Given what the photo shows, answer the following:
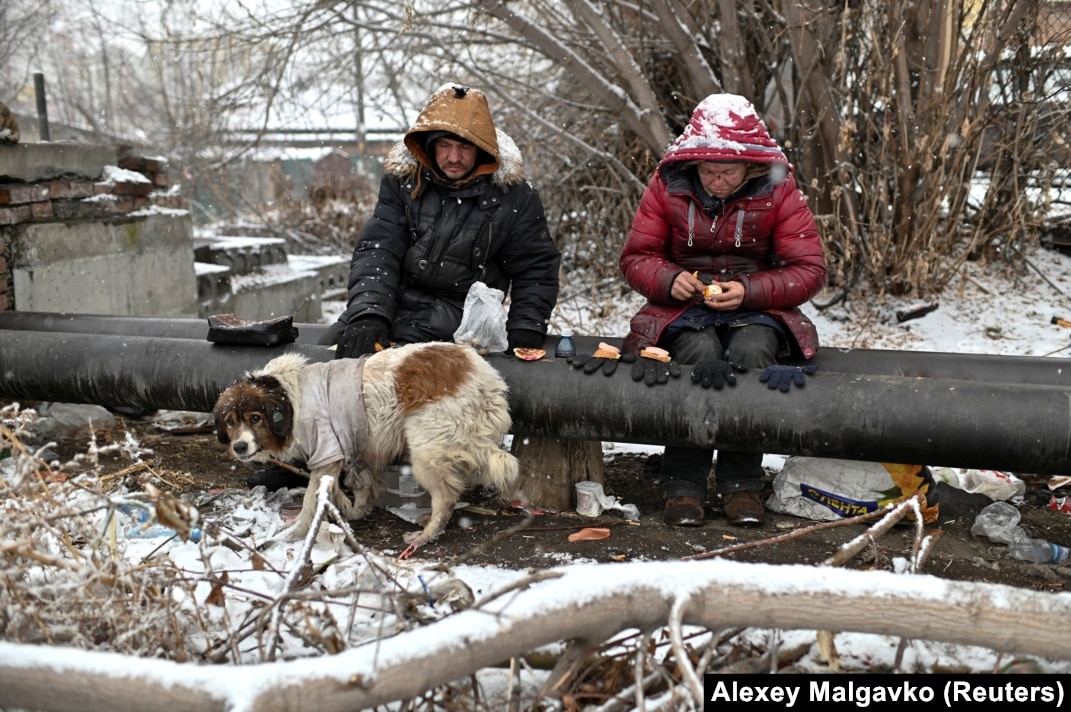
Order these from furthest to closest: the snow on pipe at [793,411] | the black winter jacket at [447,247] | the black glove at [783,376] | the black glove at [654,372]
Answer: the black winter jacket at [447,247] < the black glove at [654,372] < the black glove at [783,376] < the snow on pipe at [793,411]

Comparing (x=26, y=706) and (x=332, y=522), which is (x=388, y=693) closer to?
(x=26, y=706)

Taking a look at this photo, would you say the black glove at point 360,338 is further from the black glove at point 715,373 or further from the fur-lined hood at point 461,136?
the black glove at point 715,373

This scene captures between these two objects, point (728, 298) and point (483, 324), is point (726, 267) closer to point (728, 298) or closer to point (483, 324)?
point (728, 298)

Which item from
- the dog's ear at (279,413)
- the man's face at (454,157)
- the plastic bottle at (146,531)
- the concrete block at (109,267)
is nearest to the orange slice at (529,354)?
the man's face at (454,157)

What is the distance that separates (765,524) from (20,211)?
485cm

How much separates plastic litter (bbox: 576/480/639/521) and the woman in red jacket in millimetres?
205

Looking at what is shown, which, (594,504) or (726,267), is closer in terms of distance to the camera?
(594,504)

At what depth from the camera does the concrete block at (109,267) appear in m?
5.61

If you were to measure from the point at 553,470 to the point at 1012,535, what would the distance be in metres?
1.96

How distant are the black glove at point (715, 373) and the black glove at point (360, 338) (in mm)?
1457

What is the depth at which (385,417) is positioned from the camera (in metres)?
3.57

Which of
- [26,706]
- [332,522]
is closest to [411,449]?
[332,522]

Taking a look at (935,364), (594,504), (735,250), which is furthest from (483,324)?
(935,364)

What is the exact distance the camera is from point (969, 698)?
225 cm
